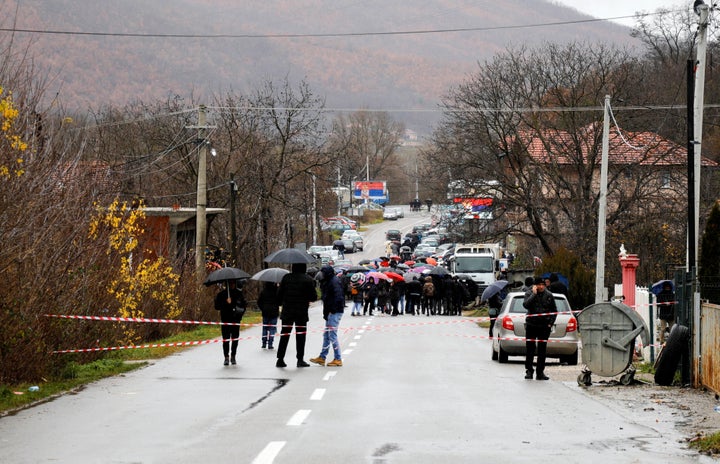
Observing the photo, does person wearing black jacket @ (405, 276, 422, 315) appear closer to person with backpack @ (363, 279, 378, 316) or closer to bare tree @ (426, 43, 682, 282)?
person with backpack @ (363, 279, 378, 316)

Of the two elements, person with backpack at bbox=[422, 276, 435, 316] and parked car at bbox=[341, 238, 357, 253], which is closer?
person with backpack at bbox=[422, 276, 435, 316]

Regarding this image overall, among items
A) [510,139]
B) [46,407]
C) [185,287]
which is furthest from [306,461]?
[510,139]

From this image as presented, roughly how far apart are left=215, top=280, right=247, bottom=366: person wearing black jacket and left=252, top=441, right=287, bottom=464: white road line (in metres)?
10.0

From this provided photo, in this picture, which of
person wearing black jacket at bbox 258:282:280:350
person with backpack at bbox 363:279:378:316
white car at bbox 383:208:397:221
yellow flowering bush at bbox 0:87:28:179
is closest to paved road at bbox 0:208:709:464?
yellow flowering bush at bbox 0:87:28:179

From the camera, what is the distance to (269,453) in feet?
32.7

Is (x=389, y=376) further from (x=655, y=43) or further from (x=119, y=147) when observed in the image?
(x=655, y=43)

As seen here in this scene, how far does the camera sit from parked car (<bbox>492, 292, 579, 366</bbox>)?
21188 millimetres

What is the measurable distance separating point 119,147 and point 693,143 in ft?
161

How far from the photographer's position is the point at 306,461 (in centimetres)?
958

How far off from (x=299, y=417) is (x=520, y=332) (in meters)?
9.41

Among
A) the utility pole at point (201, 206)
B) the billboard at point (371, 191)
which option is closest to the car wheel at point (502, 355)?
the utility pole at point (201, 206)

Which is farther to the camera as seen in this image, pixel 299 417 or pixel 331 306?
pixel 331 306

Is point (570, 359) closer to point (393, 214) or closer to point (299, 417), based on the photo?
point (299, 417)

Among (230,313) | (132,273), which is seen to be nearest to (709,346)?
(230,313)
